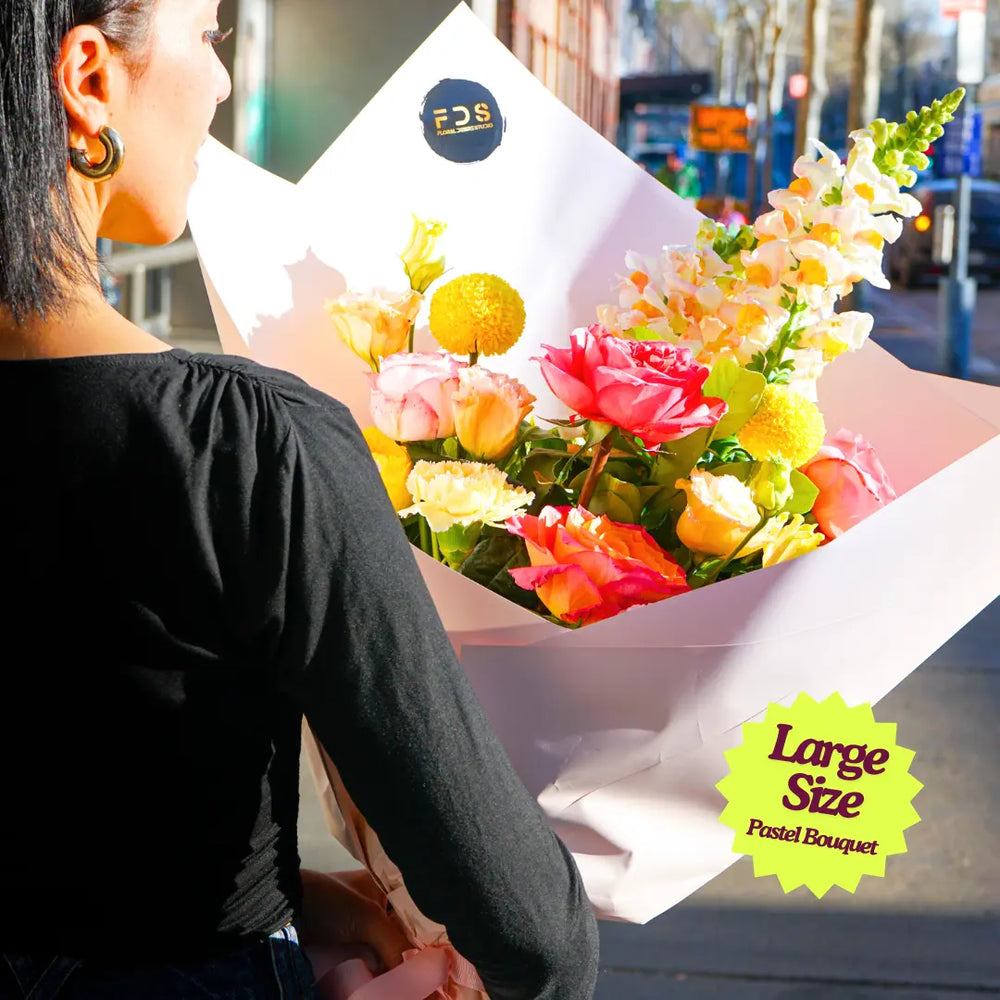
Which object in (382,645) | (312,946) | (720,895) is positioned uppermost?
(382,645)

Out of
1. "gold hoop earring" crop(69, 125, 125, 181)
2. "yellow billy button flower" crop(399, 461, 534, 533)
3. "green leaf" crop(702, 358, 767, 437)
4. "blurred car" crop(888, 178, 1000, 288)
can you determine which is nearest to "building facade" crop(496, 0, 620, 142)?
"blurred car" crop(888, 178, 1000, 288)

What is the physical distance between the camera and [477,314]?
4.25 feet

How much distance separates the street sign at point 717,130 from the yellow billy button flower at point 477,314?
2288cm

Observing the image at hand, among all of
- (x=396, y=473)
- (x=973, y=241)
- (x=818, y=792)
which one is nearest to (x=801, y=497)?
(x=818, y=792)

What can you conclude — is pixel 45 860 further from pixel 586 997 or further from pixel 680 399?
pixel 680 399

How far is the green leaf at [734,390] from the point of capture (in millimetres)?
1211

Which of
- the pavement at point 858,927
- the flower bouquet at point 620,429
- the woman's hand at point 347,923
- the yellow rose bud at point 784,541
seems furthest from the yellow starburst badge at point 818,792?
the pavement at point 858,927

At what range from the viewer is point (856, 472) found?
1.22 metres

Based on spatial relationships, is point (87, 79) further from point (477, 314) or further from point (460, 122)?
point (460, 122)

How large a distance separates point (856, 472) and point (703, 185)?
45.0m

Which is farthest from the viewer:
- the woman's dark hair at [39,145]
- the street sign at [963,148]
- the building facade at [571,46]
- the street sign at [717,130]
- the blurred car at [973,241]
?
the street sign at [717,130]

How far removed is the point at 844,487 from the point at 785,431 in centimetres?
9

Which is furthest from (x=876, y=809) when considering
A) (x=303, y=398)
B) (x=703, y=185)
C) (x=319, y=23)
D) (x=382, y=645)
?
(x=703, y=185)

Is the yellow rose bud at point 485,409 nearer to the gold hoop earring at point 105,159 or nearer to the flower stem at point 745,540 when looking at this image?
the flower stem at point 745,540
